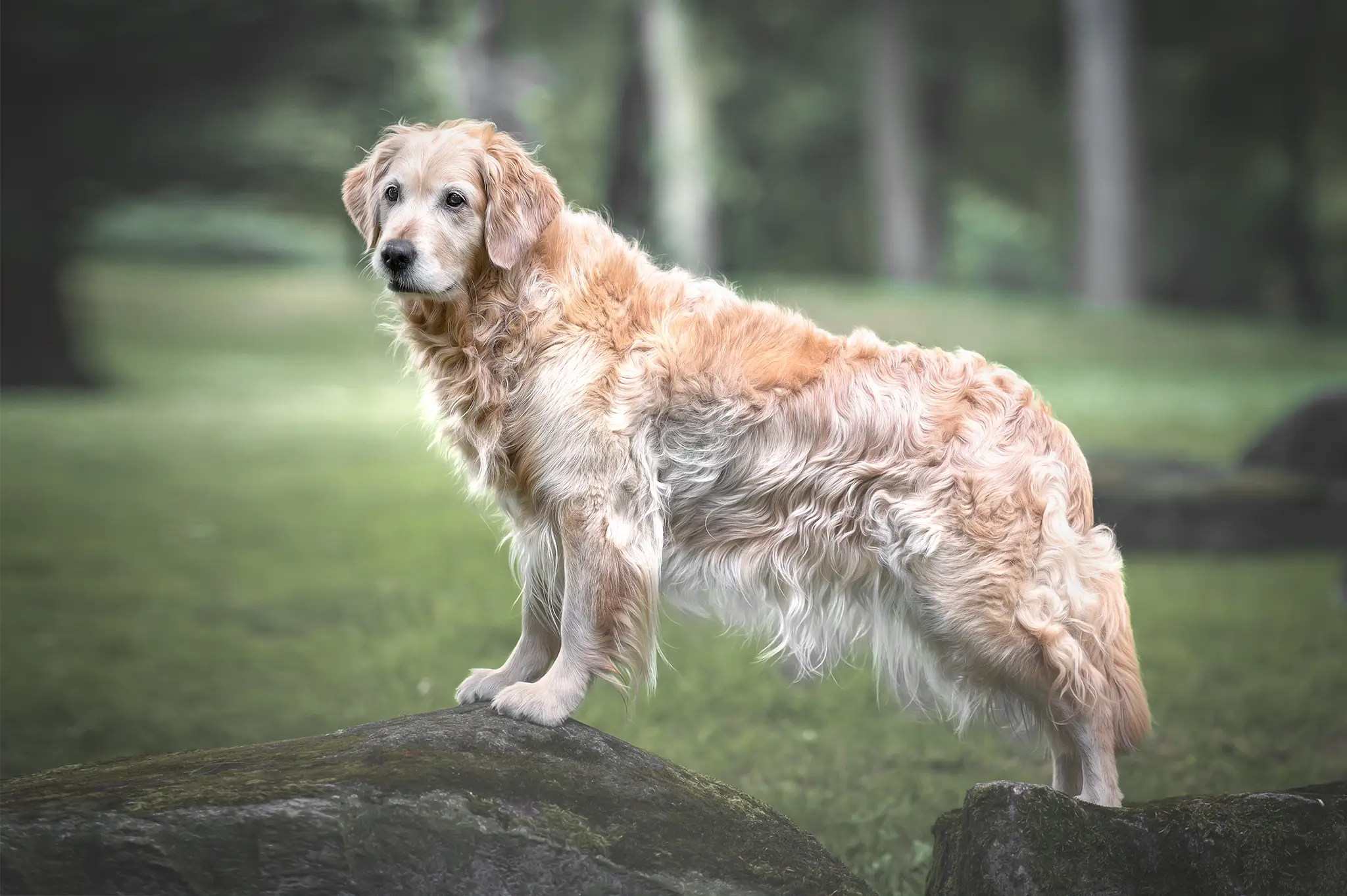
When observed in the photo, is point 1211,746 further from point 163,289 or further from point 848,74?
point 848,74

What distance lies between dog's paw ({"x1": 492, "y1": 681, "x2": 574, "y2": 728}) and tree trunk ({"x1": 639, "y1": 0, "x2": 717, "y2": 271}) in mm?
10979

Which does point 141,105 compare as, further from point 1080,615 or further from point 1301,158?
point 1301,158

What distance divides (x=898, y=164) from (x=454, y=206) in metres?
16.1

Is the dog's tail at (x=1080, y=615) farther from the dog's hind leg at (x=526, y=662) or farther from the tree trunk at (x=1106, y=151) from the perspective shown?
the tree trunk at (x=1106, y=151)

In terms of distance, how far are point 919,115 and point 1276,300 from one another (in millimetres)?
5891

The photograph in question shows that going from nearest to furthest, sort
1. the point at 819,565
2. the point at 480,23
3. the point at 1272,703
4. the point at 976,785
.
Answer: the point at 976,785 < the point at 819,565 < the point at 1272,703 < the point at 480,23

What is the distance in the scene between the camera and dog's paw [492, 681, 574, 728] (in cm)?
317

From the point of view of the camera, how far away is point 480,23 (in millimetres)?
12914

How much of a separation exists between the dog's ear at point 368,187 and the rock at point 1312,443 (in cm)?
704

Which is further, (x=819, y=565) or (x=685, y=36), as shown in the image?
(x=685, y=36)

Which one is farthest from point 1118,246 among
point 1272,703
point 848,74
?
point 1272,703

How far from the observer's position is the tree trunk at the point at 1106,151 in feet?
49.6

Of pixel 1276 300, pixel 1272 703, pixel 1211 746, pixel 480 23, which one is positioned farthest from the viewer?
pixel 1276 300

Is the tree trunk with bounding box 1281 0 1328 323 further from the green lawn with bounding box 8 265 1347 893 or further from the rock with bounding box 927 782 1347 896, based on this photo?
the rock with bounding box 927 782 1347 896
